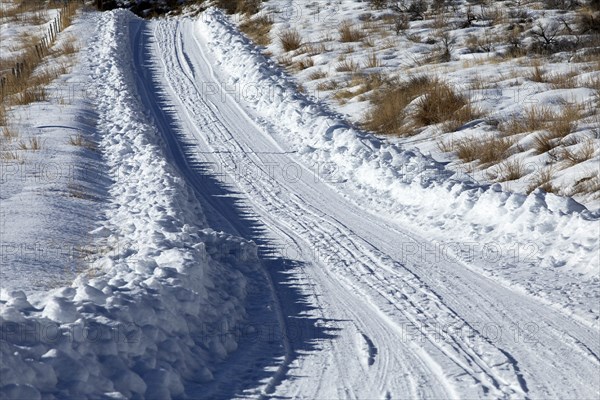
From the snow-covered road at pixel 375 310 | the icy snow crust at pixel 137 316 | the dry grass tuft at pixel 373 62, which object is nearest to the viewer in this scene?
the icy snow crust at pixel 137 316

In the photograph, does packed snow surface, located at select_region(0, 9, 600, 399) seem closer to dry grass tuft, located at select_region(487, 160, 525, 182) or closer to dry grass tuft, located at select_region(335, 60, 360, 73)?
dry grass tuft, located at select_region(487, 160, 525, 182)

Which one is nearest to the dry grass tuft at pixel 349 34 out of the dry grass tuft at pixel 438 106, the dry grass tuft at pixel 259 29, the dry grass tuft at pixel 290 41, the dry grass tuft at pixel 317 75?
the dry grass tuft at pixel 290 41

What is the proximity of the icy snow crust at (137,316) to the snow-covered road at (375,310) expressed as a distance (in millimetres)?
444

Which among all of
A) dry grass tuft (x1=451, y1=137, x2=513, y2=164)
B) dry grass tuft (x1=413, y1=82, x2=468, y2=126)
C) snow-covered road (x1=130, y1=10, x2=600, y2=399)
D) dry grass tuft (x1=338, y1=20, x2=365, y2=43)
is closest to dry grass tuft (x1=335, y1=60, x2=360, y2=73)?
dry grass tuft (x1=338, y1=20, x2=365, y2=43)

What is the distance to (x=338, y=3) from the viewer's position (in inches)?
986

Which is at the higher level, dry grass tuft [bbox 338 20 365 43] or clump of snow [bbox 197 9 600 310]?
dry grass tuft [bbox 338 20 365 43]

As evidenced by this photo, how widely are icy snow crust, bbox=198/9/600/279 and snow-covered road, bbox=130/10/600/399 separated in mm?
319

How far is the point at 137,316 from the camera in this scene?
5.16 m

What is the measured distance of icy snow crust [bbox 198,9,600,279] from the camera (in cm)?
725

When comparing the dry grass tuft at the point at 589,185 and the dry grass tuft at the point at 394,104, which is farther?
the dry grass tuft at the point at 394,104

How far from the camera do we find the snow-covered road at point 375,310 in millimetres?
4934

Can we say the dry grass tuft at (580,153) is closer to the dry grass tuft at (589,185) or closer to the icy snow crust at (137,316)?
the dry grass tuft at (589,185)

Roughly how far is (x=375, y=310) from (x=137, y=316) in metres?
1.97

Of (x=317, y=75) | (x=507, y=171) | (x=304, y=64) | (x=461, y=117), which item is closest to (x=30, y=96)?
(x=317, y=75)
